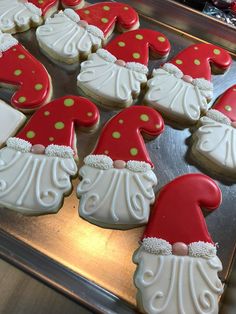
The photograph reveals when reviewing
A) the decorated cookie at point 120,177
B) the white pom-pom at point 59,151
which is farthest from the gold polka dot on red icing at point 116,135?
the white pom-pom at point 59,151

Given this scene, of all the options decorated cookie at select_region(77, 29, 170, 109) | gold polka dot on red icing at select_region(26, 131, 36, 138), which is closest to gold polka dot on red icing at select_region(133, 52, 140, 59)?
decorated cookie at select_region(77, 29, 170, 109)

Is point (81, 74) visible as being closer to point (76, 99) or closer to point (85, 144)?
point (76, 99)

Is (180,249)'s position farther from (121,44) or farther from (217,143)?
(121,44)

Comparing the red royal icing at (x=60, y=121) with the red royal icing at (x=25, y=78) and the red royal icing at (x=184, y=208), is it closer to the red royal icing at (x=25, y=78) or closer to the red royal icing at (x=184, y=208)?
the red royal icing at (x=25, y=78)

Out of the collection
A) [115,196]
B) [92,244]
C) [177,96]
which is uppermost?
[177,96]

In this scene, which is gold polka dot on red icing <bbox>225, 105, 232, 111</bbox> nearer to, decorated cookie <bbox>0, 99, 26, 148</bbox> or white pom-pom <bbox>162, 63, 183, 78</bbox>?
white pom-pom <bbox>162, 63, 183, 78</bbox>

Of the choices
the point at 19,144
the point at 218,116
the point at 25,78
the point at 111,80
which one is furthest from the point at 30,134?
the point at 218,116

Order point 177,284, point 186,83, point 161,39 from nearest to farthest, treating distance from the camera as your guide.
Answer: point 177,284 < point 186,83 < point 161,39
